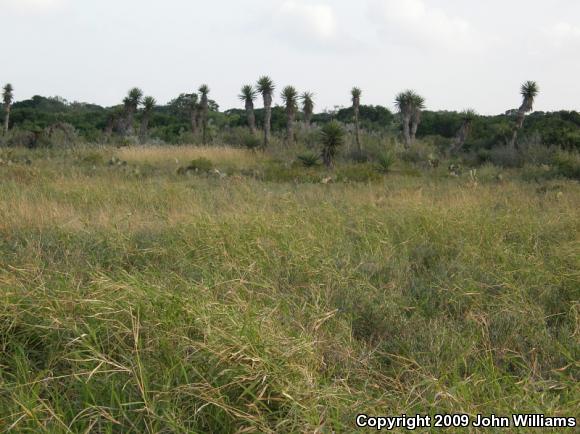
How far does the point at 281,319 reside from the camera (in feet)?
11.4

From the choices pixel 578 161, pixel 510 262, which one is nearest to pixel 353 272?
pixel 510 262

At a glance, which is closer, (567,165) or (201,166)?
(567,165)

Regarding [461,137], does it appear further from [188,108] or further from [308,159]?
[188,108]

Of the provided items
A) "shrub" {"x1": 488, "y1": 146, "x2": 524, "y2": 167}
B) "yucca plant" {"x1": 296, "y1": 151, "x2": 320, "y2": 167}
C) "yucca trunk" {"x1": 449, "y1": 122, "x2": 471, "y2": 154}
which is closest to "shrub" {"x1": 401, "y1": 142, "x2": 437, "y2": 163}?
"yucca trunk" {"x1": 449, "y1": 122, "x2": 471, "y2": 154}

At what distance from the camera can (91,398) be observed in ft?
8.32

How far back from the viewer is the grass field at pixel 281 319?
245 centimetres

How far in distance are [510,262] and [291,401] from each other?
350 cm

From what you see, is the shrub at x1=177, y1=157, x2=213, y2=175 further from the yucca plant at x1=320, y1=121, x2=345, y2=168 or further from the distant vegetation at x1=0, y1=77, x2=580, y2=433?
the distant vegetation at x1=0, y1=77, x2=580, y2=433

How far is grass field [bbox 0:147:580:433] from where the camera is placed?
2451 millimetres

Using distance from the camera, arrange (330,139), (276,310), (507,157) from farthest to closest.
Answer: (507,157) < (330,139) < (276,310)

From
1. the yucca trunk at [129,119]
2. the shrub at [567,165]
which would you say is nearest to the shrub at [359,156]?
the shrub at [567,165]

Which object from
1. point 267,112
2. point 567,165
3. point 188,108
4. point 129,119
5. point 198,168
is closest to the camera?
point 567,165

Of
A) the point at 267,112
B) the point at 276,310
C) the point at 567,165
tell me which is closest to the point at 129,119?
the point at 267,112

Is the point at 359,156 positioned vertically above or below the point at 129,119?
below
